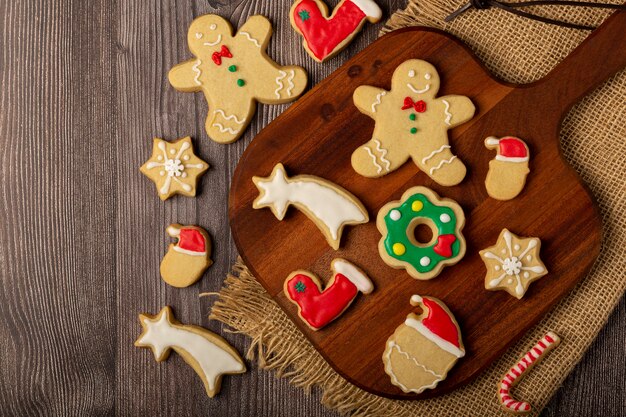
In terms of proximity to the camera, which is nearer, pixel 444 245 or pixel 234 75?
pixel 444 245

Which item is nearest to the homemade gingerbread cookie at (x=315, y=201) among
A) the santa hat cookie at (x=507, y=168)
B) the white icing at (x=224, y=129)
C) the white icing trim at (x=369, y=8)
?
the white icing at (x=224, y=129)

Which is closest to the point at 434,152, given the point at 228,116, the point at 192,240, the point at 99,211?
the point at 228,116

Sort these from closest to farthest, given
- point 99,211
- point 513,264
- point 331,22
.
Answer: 1. point 513,264
2. point 331,22
3. point 99,211

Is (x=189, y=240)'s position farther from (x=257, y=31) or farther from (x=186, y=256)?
(x=257, y=31)

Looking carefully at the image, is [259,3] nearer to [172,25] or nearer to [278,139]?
[172,25]

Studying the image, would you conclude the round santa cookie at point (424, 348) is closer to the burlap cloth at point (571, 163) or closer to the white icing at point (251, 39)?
the burlap cloth at point (571, 163)

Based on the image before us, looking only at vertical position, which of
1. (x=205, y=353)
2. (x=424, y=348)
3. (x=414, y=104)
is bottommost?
(x=205, y=353)
